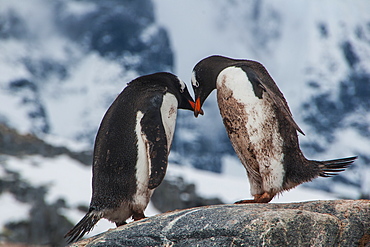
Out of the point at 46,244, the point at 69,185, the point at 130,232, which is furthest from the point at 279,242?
the point at 69,185

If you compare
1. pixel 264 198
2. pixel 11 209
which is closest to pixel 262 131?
pixel 264 198

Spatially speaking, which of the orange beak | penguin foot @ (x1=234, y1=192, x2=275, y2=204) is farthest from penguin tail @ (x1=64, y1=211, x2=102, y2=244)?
the orange beak

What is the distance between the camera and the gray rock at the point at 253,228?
282 centimetres

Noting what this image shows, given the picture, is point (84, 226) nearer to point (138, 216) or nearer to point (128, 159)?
point (138, 216)

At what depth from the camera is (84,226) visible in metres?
3.79

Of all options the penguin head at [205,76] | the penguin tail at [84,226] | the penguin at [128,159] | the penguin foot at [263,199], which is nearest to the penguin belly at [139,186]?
the penguin at [128,159]

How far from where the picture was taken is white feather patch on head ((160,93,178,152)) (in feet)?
13.6

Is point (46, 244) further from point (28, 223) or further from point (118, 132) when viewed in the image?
point (118, 132)

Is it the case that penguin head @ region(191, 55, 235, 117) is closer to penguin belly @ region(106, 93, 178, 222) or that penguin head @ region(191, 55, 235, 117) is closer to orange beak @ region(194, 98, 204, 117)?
orange beak @ region(194, 98, 204, 117)

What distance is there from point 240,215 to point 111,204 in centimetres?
128

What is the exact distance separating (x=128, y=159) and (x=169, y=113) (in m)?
0.59

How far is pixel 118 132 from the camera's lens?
157 inches

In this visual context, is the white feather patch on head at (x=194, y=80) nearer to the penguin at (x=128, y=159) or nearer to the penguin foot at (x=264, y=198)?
the penguin at (x=128, y=159)

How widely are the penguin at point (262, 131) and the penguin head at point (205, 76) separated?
6.0 inches
